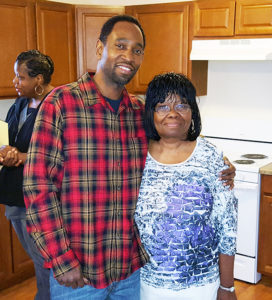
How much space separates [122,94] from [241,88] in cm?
209

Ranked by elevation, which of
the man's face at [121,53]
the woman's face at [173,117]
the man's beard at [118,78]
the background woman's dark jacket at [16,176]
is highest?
the man's face at [121,53]

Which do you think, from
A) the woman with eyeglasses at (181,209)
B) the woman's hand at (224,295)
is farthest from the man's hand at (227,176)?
the woman's hand at (224,295)

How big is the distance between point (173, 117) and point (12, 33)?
1.80 m

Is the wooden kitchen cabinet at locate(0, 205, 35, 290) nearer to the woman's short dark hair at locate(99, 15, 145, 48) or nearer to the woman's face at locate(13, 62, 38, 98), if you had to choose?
the woman's face at locate(13, 62, 38, 98)

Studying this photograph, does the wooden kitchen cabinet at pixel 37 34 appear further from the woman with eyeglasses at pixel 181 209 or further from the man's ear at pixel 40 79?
the woman with eyeglasses at pixel 181 209

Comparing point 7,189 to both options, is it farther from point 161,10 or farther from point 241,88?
point 241,88

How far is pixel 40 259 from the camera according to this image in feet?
6.25

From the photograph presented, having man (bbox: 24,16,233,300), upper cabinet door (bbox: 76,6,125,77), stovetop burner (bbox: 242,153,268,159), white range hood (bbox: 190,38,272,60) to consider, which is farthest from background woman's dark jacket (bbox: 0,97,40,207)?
stovetop burner (bbox: 242,153,268,159)

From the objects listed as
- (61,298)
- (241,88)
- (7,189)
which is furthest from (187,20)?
(61,298)

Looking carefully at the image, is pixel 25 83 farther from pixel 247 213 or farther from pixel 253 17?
pixel 247 213

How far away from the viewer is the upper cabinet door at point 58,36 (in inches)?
116

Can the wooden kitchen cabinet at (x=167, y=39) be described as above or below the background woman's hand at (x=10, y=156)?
above

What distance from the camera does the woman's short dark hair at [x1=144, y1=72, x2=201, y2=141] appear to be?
140cm

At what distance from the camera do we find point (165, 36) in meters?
3.17
